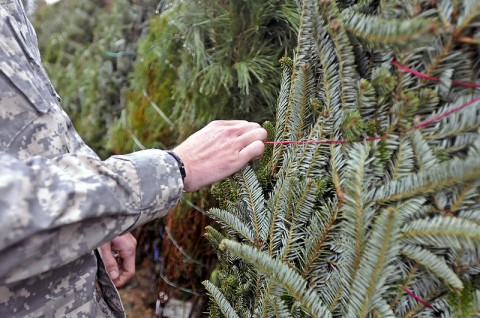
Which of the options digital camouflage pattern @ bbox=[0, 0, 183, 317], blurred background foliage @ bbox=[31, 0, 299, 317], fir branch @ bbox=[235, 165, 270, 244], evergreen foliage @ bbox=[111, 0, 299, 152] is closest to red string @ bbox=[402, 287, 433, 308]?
fir branch @ bbox=[235, 165, 270, 244]

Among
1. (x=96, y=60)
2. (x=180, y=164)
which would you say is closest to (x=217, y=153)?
(x=180, y=164)

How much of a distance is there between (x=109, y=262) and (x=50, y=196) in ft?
1.47

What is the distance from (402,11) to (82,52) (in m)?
3.16

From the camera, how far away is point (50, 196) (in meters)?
0.60

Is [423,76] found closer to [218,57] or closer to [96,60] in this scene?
[218,57]

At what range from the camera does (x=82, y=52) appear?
331cm

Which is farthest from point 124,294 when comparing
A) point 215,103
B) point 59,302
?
point 59,302

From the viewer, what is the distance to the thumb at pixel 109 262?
1.00 meters

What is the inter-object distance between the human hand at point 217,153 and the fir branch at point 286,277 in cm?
19

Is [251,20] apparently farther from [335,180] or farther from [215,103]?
[335,180]

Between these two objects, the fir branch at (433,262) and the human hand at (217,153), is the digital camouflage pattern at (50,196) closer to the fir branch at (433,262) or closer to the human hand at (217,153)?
the human hand at (217,153)

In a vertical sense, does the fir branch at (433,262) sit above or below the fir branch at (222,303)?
above

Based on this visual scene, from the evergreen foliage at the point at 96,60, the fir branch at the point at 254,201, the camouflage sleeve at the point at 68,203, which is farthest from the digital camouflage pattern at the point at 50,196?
the evergreen foliage at the point at 96,60

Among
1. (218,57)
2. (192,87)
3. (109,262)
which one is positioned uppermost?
(218,57)
